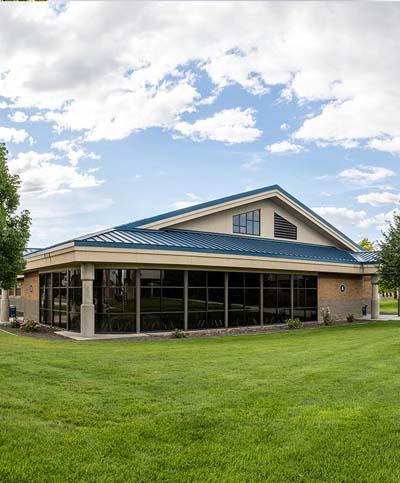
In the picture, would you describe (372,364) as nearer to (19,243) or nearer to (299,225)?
(19,243)

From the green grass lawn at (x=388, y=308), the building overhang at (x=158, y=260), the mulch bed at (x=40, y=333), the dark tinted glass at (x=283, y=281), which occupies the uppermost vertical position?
the building overhang at (x=158, y=260)

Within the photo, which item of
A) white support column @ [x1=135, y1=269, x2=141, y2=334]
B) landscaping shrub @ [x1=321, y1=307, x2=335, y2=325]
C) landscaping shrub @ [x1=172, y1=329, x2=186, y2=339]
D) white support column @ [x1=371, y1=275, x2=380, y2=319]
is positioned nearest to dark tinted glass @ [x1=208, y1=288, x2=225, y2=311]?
landscaping shrub @ [x1=172, y1=329, x2=186, y2=339]

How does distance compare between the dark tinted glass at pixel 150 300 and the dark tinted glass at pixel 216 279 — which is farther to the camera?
the dark tinted glass at pixel 216 279

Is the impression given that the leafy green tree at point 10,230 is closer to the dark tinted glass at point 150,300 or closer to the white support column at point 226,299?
the dark tinted glass at point 150,300

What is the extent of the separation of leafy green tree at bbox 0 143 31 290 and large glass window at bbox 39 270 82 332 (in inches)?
90.6

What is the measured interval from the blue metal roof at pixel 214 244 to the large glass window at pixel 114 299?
5.32 ft

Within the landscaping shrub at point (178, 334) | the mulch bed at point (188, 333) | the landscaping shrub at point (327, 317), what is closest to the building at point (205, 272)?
the landscaping shrub at point (327, 317)

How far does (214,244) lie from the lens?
85.1ft

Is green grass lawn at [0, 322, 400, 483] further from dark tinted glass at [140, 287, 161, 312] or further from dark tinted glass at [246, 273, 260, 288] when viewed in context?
dark tinted glass at [246, 273, 260, 288]

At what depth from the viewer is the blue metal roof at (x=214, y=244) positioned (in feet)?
72.5

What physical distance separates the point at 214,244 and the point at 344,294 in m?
12.7

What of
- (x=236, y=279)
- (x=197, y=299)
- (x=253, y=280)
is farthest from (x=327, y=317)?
(x=197, y=299)

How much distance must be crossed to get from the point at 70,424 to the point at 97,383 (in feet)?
9.02

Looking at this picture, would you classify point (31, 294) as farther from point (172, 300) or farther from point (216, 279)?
point (216, 279)
